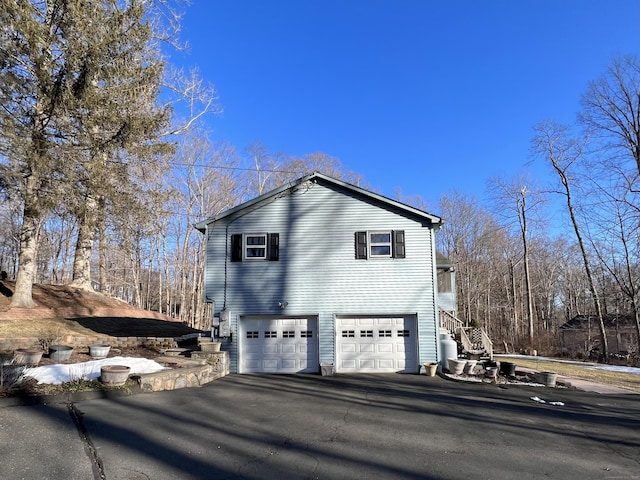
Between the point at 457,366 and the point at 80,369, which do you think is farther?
the point at 457,366

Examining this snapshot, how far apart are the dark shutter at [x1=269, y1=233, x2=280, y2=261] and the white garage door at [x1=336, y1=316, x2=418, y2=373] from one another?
9.84ft

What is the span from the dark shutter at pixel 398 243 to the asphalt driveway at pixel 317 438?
17.2 feet

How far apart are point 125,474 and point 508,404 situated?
25.1 feet

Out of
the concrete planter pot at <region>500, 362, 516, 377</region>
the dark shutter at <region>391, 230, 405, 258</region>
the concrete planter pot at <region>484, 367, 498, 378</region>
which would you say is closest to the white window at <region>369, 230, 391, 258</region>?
the dark shutter at <region>391, 230, 405, 258</region>

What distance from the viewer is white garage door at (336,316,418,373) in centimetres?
1316

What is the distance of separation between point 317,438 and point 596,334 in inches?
1348

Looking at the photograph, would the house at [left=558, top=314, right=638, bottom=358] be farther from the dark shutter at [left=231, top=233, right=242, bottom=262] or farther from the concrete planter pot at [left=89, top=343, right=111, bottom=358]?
the concrete planter pot at [left=89, top=343, right=111, bottom=358]

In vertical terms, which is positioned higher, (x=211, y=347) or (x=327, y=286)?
(x=327, y=286)

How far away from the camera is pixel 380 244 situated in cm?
1359

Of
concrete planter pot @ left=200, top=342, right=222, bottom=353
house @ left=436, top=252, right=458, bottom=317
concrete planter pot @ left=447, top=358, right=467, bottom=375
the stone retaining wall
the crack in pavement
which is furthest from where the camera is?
house @ left=436, top=252, right=458, bottom=317

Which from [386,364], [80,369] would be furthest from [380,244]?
[80,369]

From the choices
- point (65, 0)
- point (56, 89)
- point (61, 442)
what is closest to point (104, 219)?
point (56, 89)

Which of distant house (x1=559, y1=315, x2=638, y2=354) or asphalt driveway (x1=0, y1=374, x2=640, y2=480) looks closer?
asphalt driveway (x1=0, y1=374, x2=640, y2=480)

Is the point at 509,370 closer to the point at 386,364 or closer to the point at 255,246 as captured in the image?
the point at 386,364
